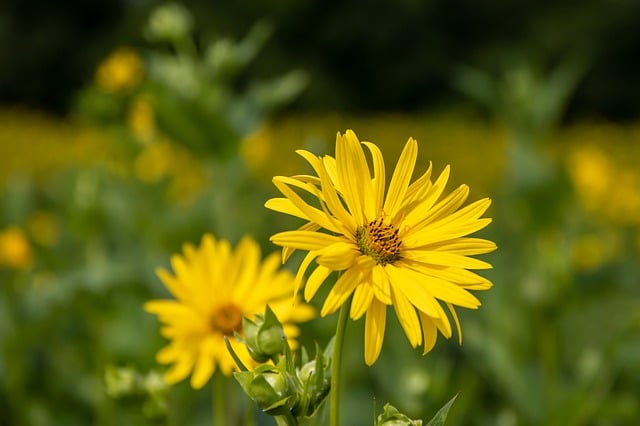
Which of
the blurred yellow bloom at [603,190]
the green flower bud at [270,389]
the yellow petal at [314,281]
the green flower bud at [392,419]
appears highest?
the blurred yellow bloom at [603,190]

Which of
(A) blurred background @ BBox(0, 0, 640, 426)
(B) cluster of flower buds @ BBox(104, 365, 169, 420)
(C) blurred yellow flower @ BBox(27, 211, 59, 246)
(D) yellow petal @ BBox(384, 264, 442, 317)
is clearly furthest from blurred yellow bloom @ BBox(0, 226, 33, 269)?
(D) yellow petal @ BBox(384, 264, 442, 317)

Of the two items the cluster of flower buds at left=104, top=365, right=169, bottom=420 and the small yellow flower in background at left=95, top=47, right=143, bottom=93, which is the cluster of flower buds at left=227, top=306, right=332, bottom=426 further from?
the small yellow flower in background at left=95, top=47, right=143, bottom=93

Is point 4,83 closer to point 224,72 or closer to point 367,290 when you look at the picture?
point 224,72

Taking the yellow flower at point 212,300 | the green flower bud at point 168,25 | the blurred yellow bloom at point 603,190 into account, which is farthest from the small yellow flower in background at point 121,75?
the yellow flower at point 212,300

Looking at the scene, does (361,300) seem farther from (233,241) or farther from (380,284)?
(233,241)

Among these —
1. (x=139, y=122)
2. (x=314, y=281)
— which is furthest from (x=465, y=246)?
(x=139, y=122)

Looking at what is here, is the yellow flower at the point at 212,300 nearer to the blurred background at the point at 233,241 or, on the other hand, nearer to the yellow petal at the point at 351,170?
the blurred background at the point at 233,241

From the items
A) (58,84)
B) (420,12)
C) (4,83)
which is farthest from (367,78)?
(4,83)
